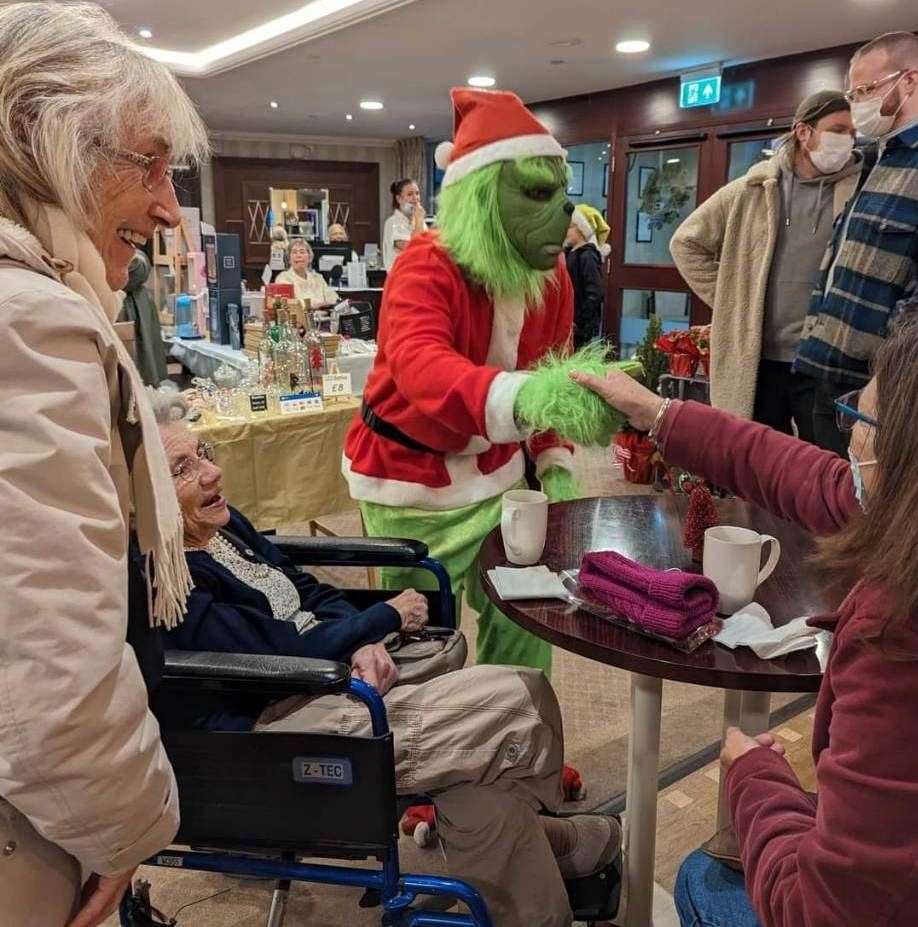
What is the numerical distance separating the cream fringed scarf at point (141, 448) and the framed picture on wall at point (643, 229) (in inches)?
265

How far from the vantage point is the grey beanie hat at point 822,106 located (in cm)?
261

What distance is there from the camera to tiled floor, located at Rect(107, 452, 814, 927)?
1688 millimetres

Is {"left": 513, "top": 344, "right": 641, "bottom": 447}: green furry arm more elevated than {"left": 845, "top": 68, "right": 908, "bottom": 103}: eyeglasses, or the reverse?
{"left": 845, "top": 68, "right": 908, "bottom": 103}: eyeglasses

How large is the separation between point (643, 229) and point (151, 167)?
6.72m

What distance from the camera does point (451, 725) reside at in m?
1.33

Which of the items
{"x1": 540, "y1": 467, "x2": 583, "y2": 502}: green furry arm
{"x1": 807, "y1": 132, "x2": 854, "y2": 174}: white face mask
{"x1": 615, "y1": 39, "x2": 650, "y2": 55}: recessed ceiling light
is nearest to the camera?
{"x1": 540, "y1": 467, "x2": 583, "y2": 502}: green furry arm

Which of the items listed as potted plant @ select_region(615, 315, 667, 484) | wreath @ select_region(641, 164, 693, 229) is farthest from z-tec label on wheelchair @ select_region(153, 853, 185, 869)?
wreath @ select_region(641, 164, 693, 229)

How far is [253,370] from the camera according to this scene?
129 inches

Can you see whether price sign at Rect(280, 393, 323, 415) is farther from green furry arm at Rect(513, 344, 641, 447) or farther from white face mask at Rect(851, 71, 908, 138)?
white face mask at Rect(851, 71, 908, 138)

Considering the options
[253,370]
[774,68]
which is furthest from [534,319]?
[774,68]

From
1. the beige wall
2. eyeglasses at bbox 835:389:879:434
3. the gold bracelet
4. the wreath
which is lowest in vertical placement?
the gold bracelet

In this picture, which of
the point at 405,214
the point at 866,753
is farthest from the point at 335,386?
the point at 405,214

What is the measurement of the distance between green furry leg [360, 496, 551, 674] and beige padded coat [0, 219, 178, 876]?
1039 mm

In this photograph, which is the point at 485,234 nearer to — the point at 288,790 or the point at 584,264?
the point at 288,790
